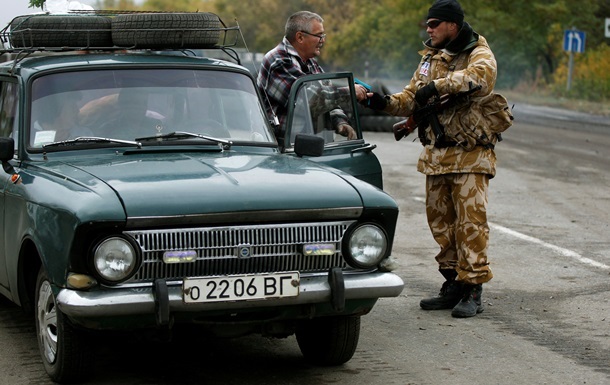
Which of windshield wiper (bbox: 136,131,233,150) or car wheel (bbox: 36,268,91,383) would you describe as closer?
car wheel (bbox: 36,268,91,383)

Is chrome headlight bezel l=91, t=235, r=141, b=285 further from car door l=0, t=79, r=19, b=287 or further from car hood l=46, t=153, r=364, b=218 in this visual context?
car door l=0, t=79, r=19, b=287

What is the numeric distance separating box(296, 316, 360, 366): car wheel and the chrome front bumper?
475 millimetres

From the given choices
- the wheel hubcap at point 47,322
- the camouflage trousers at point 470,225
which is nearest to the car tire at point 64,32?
the wheel hubcap at point 47,322

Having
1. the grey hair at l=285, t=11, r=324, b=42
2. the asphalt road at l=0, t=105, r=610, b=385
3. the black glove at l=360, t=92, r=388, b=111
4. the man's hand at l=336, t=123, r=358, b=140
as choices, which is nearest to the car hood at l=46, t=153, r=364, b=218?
the asphalt road at l=0, t=105, r=610, b=385

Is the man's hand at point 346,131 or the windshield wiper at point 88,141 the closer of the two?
the windshield wiper at point 88,141

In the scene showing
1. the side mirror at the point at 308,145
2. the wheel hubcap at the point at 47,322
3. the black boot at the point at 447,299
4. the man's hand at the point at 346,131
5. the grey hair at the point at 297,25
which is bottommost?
the black boot at the point at 447,299

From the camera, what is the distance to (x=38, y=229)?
237 inches

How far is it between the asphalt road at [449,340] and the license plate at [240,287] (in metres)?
0.38

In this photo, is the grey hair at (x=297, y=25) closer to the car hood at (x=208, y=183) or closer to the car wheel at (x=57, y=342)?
the car hood at (x=208, y=183)

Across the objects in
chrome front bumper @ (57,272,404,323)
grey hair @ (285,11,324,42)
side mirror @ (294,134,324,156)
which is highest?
grey hair @ (285,11,324,42)

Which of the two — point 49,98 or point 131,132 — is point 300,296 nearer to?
point 131,132

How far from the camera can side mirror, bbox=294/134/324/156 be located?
7082 millimetres

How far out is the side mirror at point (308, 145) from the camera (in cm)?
708

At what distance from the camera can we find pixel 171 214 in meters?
5.64
